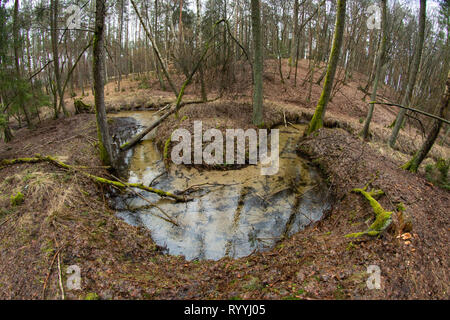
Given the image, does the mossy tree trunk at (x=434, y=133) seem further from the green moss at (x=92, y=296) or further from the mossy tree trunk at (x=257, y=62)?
the green moss at (x=92, y=296)

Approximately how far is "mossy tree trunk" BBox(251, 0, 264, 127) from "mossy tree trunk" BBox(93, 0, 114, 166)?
600cm

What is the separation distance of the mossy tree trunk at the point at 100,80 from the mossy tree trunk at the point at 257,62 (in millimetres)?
6005

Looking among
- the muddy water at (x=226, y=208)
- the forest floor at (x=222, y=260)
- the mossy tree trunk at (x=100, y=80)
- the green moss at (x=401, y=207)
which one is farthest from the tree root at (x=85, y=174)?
the green moss at (x=401, y=207)

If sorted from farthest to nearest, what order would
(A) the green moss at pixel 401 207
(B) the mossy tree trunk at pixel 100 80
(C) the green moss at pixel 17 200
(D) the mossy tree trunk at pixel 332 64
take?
(D) the mossy tree trunk at pixel 332 64
(B) the mossy tree trunk at pixel 100 80
(C) the green moss at pixel 17 200
(A) the green moss at pixel 401 207

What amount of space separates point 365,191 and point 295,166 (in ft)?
10.4

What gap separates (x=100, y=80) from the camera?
6.57m

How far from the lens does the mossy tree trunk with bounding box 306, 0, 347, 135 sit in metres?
8.88

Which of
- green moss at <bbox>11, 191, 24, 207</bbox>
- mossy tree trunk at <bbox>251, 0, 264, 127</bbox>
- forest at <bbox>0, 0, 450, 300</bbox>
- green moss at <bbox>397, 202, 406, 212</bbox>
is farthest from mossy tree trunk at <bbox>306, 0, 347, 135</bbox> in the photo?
green moss at <bbox>11, 191, 24, 207</bbox>

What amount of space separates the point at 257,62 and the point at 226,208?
23.0 feet

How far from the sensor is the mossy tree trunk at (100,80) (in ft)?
19.7

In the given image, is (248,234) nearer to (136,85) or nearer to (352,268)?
(352,268)

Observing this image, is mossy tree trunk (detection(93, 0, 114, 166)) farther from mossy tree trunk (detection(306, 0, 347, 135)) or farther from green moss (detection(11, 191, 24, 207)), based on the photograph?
mossy tree trunk (detection(306, 0, 347, 135))

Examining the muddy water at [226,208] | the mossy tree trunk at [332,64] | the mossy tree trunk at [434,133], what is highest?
the mossy tree trunk at [332,64]

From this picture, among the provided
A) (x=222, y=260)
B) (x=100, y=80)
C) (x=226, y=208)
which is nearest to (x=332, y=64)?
(x=226, y=208)
